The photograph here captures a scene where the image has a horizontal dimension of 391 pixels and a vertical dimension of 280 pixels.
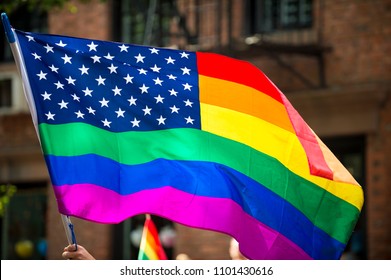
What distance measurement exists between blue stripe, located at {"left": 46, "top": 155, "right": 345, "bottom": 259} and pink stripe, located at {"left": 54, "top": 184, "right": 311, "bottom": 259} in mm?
41

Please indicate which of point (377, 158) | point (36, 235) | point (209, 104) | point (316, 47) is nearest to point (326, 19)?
point (316, 47)

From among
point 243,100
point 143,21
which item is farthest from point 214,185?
point 143,21

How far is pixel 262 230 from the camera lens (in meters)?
5.79

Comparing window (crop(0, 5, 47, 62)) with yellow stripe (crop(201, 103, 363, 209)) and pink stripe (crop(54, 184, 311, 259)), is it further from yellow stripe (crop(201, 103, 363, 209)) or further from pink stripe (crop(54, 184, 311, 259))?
pink stripe (crop(54, 184, 311, 259))

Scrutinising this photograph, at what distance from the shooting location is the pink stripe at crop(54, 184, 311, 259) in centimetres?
567

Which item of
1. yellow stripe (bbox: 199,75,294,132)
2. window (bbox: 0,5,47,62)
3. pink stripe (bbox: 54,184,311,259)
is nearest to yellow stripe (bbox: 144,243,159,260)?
yellow stripe (bbox: 199,75,294,132)

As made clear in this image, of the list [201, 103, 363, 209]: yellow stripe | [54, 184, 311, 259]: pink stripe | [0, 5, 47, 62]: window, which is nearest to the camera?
[54, 184, 311, 259]: pink stripe

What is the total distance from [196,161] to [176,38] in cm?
916

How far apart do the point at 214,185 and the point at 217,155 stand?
200mm

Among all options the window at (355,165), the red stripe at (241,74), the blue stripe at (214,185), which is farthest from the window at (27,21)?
the blue stripe at (214,185)

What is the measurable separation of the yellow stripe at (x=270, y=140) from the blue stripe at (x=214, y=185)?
239mm

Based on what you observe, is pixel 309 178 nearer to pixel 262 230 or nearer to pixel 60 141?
pixel 262 230

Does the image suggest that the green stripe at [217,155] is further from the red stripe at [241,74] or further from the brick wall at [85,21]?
the brick wall at [85,21]

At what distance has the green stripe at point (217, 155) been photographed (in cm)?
583
